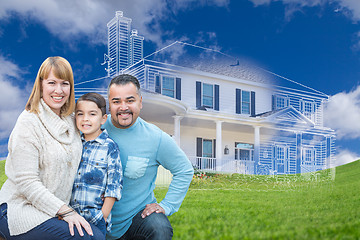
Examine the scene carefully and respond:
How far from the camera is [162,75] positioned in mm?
14047

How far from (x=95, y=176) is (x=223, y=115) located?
1174 cm

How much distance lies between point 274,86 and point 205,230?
1321 centimetres

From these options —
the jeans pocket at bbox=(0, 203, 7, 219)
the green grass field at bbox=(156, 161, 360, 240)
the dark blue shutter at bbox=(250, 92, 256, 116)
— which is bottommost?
Answer: the green grass field at bbox=(156, 161, 360, 240)

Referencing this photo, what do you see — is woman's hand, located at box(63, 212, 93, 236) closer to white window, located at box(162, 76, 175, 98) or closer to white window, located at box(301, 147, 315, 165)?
white window, located at box(162, 76, 175, 98)

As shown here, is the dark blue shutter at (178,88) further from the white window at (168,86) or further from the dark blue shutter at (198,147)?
the dark blue shutter at (198,147)

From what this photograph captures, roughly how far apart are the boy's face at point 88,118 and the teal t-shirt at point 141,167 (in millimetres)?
233

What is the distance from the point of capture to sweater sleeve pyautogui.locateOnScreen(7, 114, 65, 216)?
2369 millimetres

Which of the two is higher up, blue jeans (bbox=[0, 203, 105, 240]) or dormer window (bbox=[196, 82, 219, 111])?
dormer window (bbox=[196, 82, 219, 111])

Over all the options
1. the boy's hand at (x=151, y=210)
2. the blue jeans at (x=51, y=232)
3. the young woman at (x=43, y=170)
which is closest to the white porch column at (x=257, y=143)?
the boy's hand at (x=151, y=210)

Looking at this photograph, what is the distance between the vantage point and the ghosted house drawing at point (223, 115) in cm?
1393

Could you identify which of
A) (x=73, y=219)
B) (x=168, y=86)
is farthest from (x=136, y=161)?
(x=168, y=86)

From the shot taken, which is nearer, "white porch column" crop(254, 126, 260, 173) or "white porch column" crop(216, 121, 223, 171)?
"white porch column" crop(216, 121, 223, 171)

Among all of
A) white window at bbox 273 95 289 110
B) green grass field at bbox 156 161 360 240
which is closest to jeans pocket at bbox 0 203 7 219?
green grass field at bbox 156 161 360 240

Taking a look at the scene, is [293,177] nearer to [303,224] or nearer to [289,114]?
[289,114]
